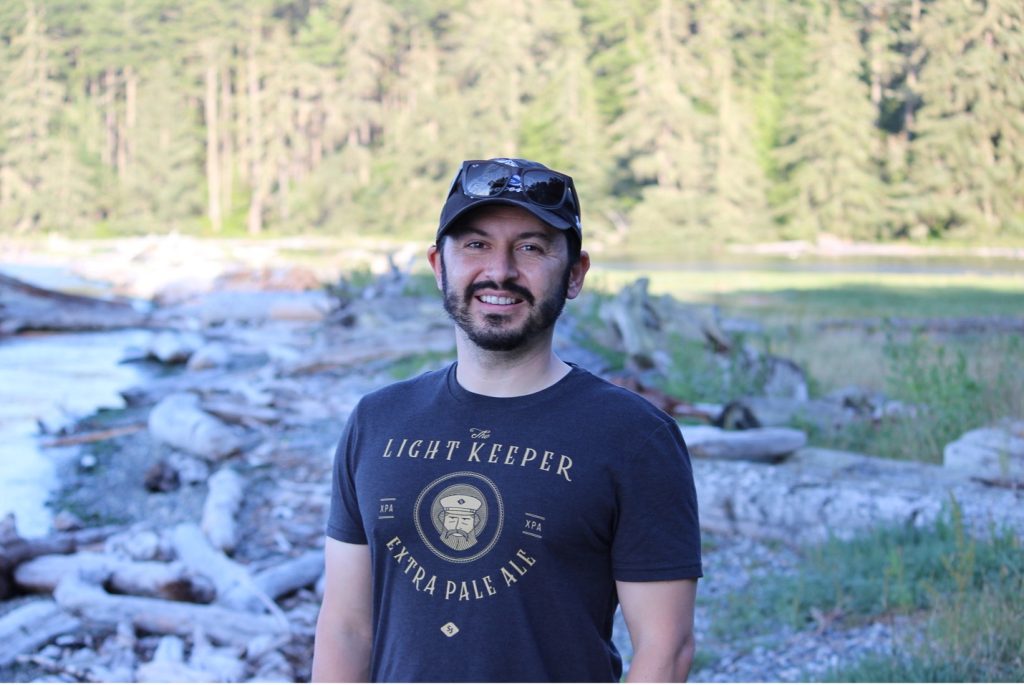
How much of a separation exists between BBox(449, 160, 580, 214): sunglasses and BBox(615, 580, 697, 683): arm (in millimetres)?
787

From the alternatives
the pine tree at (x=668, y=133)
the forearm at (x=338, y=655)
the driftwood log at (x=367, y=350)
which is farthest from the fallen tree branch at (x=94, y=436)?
the pine tree at (x=668, y=133)

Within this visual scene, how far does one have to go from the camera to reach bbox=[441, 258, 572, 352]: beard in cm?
221

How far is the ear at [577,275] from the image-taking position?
2347 mm

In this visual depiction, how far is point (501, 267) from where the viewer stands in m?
2.22

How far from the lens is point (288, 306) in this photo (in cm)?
2156

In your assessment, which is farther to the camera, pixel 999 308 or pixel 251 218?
pixel 251 218

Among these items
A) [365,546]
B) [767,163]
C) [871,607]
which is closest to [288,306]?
[871,607]

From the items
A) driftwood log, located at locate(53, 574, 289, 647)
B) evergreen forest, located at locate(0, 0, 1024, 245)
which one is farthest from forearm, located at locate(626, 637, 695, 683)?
evergreen forest, located at locate(0, 0, 1024, 245)

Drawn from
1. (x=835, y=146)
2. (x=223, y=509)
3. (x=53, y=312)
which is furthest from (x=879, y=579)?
(x=835, y=146)

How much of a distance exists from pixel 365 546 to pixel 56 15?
39.5 m

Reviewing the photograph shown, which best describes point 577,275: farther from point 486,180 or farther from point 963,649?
point 963,649

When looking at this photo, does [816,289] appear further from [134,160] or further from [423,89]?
[134,160]

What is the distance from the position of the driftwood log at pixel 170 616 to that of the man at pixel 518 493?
3.30 meters

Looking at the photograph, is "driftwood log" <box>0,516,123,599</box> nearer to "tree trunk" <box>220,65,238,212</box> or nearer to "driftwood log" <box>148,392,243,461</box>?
"driftwood log" <box>148,392,243,461</box>
